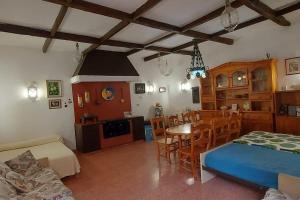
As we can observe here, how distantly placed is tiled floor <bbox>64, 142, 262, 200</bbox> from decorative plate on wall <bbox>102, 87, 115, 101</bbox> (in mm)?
1970

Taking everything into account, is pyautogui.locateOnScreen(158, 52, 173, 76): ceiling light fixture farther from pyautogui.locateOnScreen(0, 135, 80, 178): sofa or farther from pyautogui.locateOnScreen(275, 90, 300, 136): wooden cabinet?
pyautogui.locateOnScreen(0, 135, 80, 178): sofa

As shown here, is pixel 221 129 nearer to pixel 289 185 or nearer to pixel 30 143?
pixel 289 185

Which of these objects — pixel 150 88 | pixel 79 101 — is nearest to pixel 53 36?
pixel 79 101

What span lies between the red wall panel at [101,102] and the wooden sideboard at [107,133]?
0.42 meters

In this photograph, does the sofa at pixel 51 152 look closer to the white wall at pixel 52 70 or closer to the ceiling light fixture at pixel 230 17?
the white wall at pixel 52 70

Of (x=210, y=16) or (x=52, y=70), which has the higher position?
(x=210, y=16)

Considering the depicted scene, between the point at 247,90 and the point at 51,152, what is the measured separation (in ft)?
15.2

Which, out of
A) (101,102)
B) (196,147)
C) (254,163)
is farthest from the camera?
(101,102)

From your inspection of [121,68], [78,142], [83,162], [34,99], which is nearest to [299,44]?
[121,68]

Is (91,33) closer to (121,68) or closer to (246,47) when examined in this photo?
(121,68)

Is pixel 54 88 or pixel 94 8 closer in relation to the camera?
pixel 94 8

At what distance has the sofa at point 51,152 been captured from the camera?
3419 millimetres

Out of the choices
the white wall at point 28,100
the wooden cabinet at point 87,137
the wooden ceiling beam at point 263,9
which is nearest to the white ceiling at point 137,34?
the wooden ceiling beam at point 263,9

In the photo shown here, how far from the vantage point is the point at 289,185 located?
1.92 meters
